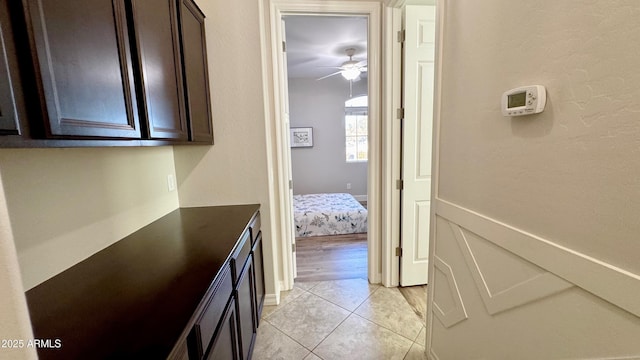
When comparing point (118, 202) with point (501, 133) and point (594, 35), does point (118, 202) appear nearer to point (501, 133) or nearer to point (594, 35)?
point (501, 133)

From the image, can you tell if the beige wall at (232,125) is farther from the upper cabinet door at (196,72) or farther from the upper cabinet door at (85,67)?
the upper cabinet door at (85,67)

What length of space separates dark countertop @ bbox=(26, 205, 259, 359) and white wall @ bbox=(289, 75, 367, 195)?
4408mm

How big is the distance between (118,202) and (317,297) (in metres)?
1.68

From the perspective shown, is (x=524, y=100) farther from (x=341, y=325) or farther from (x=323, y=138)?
(x=323, y=138)

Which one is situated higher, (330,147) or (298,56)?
(298,56)

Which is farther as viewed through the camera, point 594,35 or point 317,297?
point 317,297

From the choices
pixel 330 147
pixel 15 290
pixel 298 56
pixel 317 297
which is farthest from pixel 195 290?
pixel 330 147

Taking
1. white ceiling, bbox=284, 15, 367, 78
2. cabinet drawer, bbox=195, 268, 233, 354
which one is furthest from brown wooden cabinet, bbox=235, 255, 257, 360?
white ceiling, bbox=284, 15, 367, 78

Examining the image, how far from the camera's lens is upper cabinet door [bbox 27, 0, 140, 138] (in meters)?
0.66

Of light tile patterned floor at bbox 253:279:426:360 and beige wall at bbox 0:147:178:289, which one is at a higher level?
beige wall at bbox 0:147:178:289

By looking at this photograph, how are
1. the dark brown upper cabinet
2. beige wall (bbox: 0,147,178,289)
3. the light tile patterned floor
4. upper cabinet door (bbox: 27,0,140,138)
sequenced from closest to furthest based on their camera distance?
the dark brown upper cabinet
upper cabinet door (bbox: 27,0,140,138)
beige wall (bbox: 0,147,178,289)
the light tile patterned floor

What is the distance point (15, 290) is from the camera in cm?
35

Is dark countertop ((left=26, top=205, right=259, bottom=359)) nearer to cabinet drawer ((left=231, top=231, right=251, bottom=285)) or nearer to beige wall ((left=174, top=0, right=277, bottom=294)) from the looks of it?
cabinet drawer ((left=231, top=231, right=251, bottom=285))

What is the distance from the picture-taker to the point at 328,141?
5.78 metres
